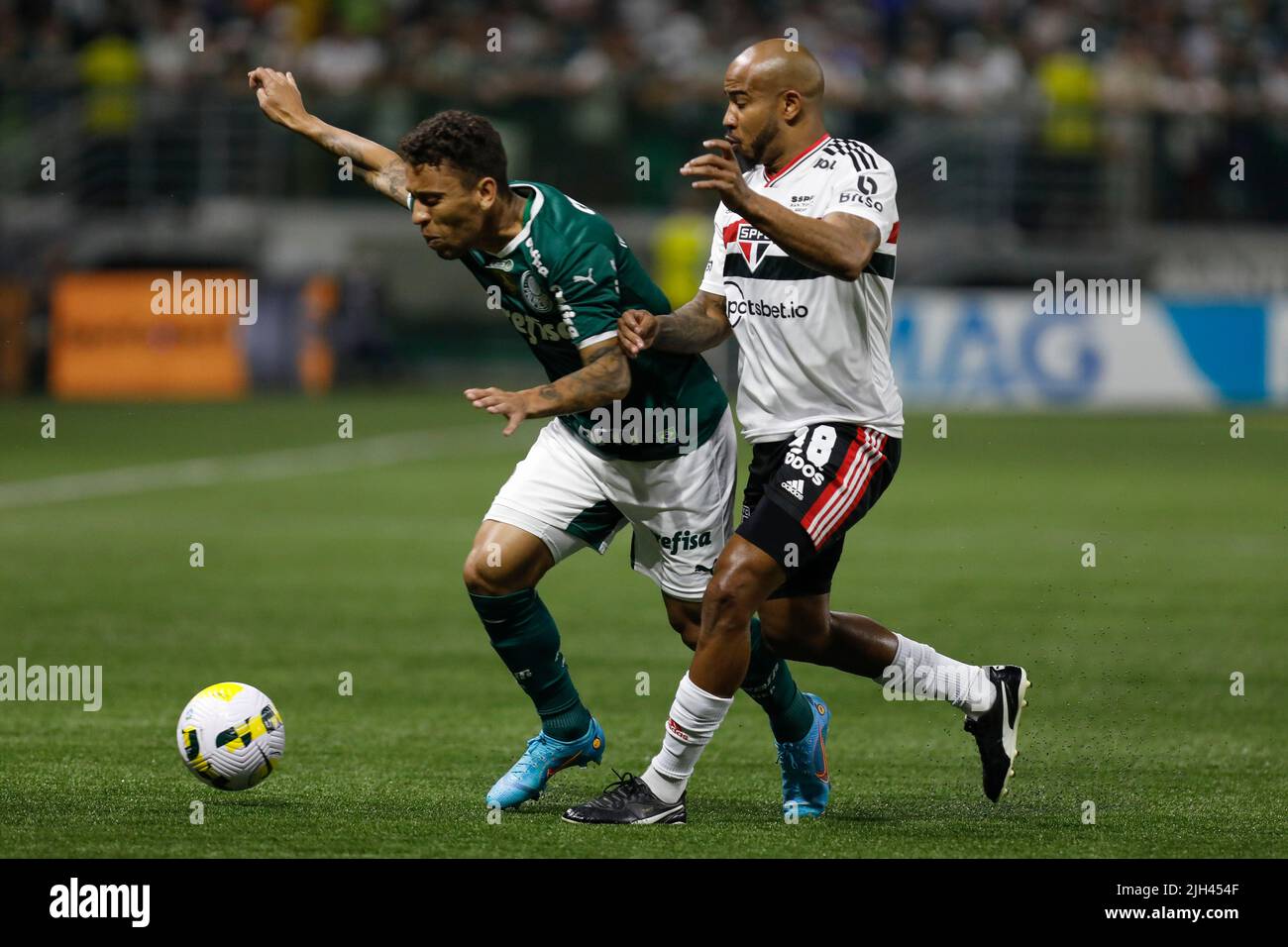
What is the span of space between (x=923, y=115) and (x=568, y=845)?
74.5 feet

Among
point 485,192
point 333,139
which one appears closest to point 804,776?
point 485,192

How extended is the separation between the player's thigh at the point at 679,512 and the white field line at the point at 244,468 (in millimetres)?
10322

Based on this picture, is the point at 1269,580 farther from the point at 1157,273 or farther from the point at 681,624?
the point at 1157,273

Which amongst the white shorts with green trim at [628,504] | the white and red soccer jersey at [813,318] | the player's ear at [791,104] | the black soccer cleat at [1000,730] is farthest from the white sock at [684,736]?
the player's ear at [791,104]

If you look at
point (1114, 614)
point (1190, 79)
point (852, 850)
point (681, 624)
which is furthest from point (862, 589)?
point (1190, 79)

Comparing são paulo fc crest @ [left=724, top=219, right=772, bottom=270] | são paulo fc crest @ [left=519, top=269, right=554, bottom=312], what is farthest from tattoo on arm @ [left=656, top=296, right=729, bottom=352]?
são paulo fc crest @ [left=519, top=269, right=554, bottom=312]

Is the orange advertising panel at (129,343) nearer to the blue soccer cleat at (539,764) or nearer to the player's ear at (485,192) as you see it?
the blue soccer cleat at (539,764)

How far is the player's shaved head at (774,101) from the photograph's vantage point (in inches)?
253

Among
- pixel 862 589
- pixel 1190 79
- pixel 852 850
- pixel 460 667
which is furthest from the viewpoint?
pixel 1190 79

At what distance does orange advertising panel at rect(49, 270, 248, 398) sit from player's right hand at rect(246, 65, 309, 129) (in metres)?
18.0

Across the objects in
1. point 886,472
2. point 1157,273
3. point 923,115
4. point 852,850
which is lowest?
point 852,850

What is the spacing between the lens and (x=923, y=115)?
27422 millimetres

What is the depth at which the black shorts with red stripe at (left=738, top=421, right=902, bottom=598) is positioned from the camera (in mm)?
6219

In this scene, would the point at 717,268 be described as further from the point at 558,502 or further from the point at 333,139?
the point at 333,139
